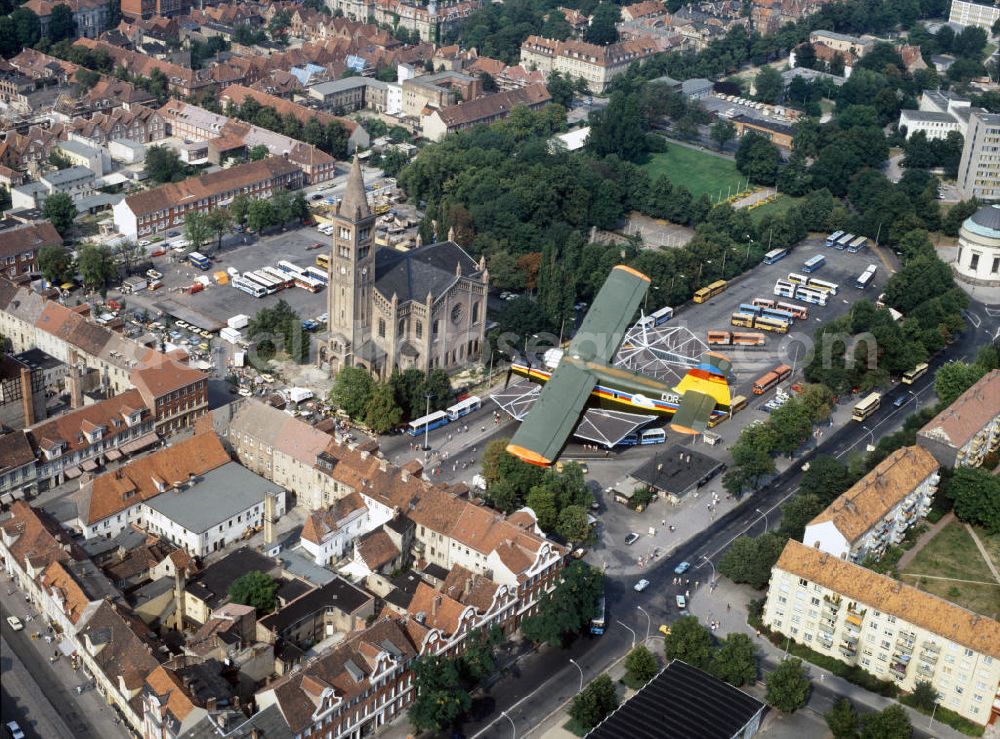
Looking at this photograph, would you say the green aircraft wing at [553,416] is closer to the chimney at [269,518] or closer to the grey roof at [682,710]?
the chimney at [269,518]

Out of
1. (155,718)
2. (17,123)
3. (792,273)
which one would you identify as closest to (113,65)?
(17,123)

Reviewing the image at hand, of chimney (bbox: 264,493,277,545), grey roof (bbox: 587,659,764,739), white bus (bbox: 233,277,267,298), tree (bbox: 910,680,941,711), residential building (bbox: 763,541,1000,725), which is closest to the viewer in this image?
grey roof (bbox: 587,659,764,739)

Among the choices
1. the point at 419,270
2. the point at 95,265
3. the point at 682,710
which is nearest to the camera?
the point at 682,710

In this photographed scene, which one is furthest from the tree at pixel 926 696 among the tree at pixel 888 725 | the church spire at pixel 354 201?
the church spire at pixel 354 201

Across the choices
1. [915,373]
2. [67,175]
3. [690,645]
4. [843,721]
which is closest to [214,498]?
[690,645]

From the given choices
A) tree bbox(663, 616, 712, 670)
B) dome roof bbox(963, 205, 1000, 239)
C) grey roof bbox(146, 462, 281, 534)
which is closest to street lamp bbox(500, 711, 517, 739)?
tree bbox(663, 616, 712, 670)

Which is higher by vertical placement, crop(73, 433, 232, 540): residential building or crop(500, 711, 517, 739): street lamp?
crop(73, 433, 232, 540): residential building

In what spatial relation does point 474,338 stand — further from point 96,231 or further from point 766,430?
point 96,231

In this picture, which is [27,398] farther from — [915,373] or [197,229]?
[915,373]

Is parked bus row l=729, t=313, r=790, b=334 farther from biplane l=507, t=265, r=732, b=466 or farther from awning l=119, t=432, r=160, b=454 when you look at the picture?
awning l=119, t=432, r=160, b=454
